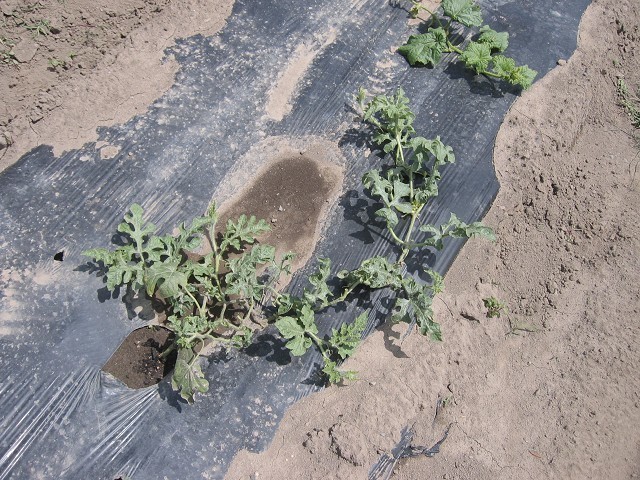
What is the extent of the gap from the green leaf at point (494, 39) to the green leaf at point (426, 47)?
31 centimetres

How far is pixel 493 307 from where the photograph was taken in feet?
13.4

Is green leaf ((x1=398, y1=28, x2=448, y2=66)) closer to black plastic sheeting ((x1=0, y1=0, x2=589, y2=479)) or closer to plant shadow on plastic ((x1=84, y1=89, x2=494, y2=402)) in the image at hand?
black plastic sheeting ((x1=0, y1=0, x2=589, y2=479))

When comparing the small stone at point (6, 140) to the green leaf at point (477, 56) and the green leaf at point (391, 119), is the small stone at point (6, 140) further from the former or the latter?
the green leaf at point (477, 56)

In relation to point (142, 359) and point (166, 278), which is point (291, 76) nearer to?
point (166, 278)

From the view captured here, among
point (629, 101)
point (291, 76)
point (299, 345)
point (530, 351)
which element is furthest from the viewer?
point (629, 101)

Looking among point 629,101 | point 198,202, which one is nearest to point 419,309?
point 198,202

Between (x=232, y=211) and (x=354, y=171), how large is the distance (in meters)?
0.93

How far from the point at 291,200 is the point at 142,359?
1.47 meters

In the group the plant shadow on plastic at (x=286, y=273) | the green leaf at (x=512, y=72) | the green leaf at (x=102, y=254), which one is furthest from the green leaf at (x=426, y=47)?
the green leaf at (x=102, y=254)

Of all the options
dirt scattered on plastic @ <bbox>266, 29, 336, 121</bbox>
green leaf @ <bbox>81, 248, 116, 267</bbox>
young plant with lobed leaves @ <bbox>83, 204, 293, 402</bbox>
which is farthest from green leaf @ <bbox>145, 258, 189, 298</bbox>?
dirt scattered on plastic @ <bbox>266, 29, 336, 121</bbox>

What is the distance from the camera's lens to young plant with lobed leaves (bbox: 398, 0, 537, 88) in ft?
14.9

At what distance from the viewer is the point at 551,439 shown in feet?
12.3

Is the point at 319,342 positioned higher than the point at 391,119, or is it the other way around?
the point at 391,119

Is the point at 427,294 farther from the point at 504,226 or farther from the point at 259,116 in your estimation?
the point at 259,116
